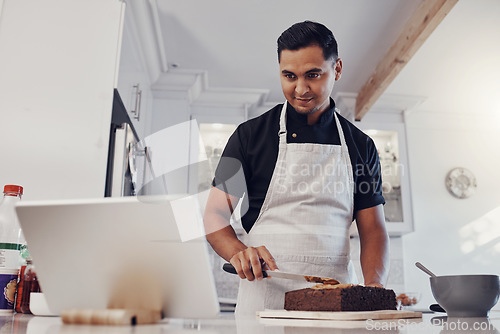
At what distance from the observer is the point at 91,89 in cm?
191

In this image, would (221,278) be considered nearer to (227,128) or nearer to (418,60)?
(227,128)

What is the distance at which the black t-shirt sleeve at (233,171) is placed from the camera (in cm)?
139

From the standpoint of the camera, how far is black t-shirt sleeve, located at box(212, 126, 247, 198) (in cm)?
139

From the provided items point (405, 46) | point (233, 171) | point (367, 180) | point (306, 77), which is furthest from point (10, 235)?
point (405, 46)

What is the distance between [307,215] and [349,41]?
6.31 ft

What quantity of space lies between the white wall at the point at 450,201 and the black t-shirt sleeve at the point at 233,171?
2.81 metres

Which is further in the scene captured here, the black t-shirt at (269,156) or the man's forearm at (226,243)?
the black t-shirt at (269,156)

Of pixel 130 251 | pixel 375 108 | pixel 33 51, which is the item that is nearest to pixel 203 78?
pixel 375 108

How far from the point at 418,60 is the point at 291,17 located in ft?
3.20

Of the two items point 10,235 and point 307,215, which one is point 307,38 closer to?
point 307,215

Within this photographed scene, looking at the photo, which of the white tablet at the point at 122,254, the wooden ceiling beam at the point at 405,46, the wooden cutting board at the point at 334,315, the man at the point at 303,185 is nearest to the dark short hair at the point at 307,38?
the man at the point at 303,185

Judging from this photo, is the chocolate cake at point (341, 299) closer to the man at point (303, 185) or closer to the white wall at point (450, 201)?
the man at point (303, 185)

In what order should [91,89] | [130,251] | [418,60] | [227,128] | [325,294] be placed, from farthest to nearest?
1. [227,128]
2. [418,60]
3. [91,89]
4. [325,294]
5. [130,251]

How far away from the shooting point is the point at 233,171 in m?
1.41
